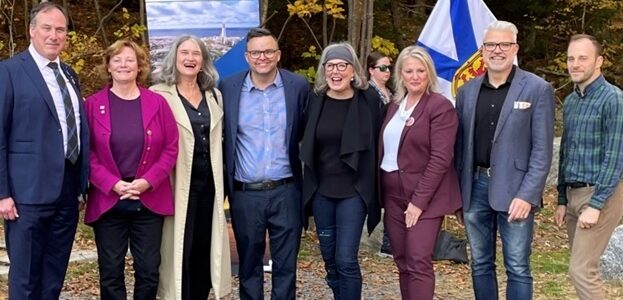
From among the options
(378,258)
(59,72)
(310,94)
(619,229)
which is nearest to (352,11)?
(378,258)

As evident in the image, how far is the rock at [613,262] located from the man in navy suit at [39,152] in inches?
182

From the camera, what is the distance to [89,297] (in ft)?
19.8

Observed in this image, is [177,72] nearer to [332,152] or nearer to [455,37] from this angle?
[332,152]

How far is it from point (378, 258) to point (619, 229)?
2295mm

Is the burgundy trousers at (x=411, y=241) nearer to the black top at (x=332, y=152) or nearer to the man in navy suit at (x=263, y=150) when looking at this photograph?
the black top at (x=332, y=152)

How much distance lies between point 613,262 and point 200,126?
13.3 feet

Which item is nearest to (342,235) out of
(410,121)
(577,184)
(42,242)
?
(410,121)

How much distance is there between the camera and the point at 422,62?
4.56 m

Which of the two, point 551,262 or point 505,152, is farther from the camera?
point 551,262

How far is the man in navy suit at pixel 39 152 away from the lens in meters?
4.23

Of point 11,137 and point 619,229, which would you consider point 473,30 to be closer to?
point 619,229

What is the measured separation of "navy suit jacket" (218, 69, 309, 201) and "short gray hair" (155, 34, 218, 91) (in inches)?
4.3

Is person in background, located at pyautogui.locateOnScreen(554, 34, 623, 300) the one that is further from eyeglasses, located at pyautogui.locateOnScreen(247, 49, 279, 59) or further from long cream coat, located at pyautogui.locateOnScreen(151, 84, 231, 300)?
long cream coat, located at pyautogui.locateOnScreen(151, 84, 231, 300)

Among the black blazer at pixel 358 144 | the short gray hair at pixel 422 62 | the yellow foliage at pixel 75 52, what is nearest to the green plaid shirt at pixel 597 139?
the short gray hair at pixel 422 62
